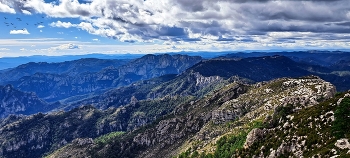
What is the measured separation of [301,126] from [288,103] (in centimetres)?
4990

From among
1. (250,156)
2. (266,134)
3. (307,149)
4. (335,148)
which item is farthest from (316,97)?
(335,148)

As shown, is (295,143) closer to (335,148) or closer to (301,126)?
(301,126)

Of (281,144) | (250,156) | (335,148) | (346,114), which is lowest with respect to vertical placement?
(250,156)

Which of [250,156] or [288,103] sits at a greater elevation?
[288,103]

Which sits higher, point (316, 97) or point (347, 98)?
point (347, 98)

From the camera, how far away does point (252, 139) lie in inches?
4715

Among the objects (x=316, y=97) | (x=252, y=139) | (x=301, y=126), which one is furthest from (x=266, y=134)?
(x=316, y=97)

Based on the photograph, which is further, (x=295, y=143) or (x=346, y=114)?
(x=295, y=143)

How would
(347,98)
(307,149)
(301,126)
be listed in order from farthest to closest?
(301,126)
(347,98)
(307,149)

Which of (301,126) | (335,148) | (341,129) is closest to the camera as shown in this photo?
(335,148)

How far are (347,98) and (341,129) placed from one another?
58.4 ft

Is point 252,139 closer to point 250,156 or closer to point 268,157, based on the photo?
point 250,156

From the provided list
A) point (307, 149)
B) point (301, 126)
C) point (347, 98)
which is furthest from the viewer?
point (301, 126)

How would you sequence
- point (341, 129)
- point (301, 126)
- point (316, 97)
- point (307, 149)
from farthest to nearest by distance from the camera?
1. point (316, 97)
2. point (301, 126)
3. point (307, 149)
4. point (341, 129)
